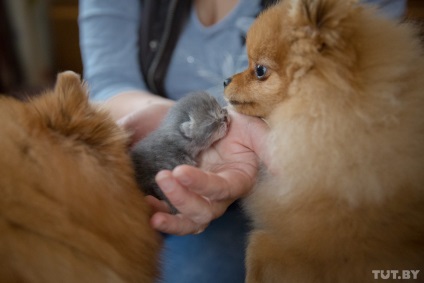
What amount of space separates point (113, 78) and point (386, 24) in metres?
1.15

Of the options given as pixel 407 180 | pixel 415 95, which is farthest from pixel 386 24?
pixel 407 180

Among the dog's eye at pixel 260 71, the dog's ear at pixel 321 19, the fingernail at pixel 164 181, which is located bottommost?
the fingernail at pixel 164 181

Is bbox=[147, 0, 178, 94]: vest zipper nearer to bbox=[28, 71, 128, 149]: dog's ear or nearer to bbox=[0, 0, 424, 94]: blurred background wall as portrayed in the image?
bbox=[28, 71, 128, 149]: dog's ear

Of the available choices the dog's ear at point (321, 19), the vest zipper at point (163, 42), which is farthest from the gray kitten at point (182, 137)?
the vest zipper at point (163, 42)

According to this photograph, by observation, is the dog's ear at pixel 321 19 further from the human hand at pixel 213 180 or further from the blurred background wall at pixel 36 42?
the blurred background wall at pixel 36 42

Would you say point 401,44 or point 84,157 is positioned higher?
point 401,44

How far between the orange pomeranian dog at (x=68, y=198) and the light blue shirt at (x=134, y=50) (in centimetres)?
80

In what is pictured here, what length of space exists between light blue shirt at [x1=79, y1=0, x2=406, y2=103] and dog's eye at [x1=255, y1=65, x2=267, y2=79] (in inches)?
20.6

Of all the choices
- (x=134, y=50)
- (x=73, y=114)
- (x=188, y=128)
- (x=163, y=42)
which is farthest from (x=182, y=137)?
(x=134, y=50)

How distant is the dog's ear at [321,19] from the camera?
88cm

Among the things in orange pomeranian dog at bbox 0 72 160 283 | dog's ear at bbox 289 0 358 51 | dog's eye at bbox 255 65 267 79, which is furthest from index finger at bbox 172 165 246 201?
dog's ear at bbox 289 0 358 51

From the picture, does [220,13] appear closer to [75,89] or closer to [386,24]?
[386,24]

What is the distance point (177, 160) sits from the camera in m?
1.14

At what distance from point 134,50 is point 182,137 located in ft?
2.49
